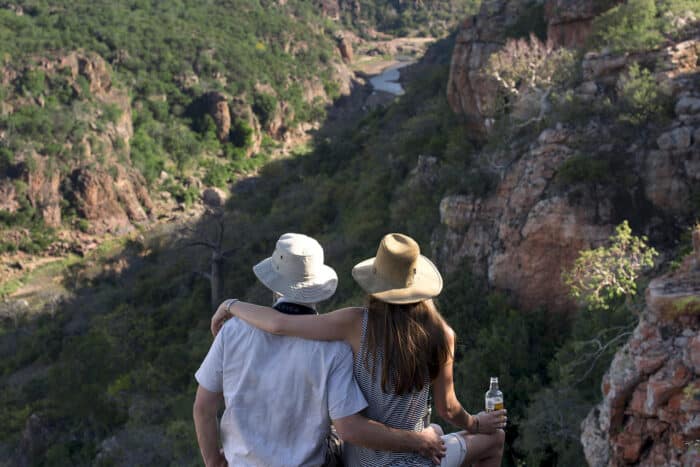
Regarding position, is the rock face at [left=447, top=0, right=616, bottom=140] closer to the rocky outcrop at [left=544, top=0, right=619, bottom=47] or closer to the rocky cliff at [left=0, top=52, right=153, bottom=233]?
the rocky outcrop at [left=544, top=0, right=619, bottom=47]

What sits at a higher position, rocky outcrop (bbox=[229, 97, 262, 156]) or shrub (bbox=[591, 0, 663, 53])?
shrub (bbox=[591, 0, 663, 53])

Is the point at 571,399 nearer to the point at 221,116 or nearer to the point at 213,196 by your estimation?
the point at 213,196

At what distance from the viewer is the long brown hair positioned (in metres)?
2.70

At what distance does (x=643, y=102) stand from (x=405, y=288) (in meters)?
7.71

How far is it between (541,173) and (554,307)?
170 centimetres

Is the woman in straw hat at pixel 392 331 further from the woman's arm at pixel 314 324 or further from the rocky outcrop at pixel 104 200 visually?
the rocky outcrop at pixel 104 200

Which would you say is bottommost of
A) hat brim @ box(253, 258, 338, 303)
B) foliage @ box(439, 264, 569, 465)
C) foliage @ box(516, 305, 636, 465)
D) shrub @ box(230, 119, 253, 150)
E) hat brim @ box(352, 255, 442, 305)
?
shrub @ box(230, 119, 253, 150)

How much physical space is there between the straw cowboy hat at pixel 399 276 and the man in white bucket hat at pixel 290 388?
8.1 inches

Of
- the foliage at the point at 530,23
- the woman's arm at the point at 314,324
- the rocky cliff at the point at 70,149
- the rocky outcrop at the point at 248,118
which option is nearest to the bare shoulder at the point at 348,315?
the woman's arm at the point at 314,324

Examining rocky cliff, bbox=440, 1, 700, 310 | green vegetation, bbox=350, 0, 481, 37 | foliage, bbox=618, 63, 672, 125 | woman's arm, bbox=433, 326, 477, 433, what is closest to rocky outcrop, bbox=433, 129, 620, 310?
rocky cliff, bbox=440, 1, 700, 310

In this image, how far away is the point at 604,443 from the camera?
5.05m

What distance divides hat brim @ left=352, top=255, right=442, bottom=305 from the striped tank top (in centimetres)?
11

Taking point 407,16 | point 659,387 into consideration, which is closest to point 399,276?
point 659,387

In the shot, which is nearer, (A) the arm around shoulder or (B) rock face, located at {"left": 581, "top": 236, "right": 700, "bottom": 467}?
(A) the arm around shoulder
